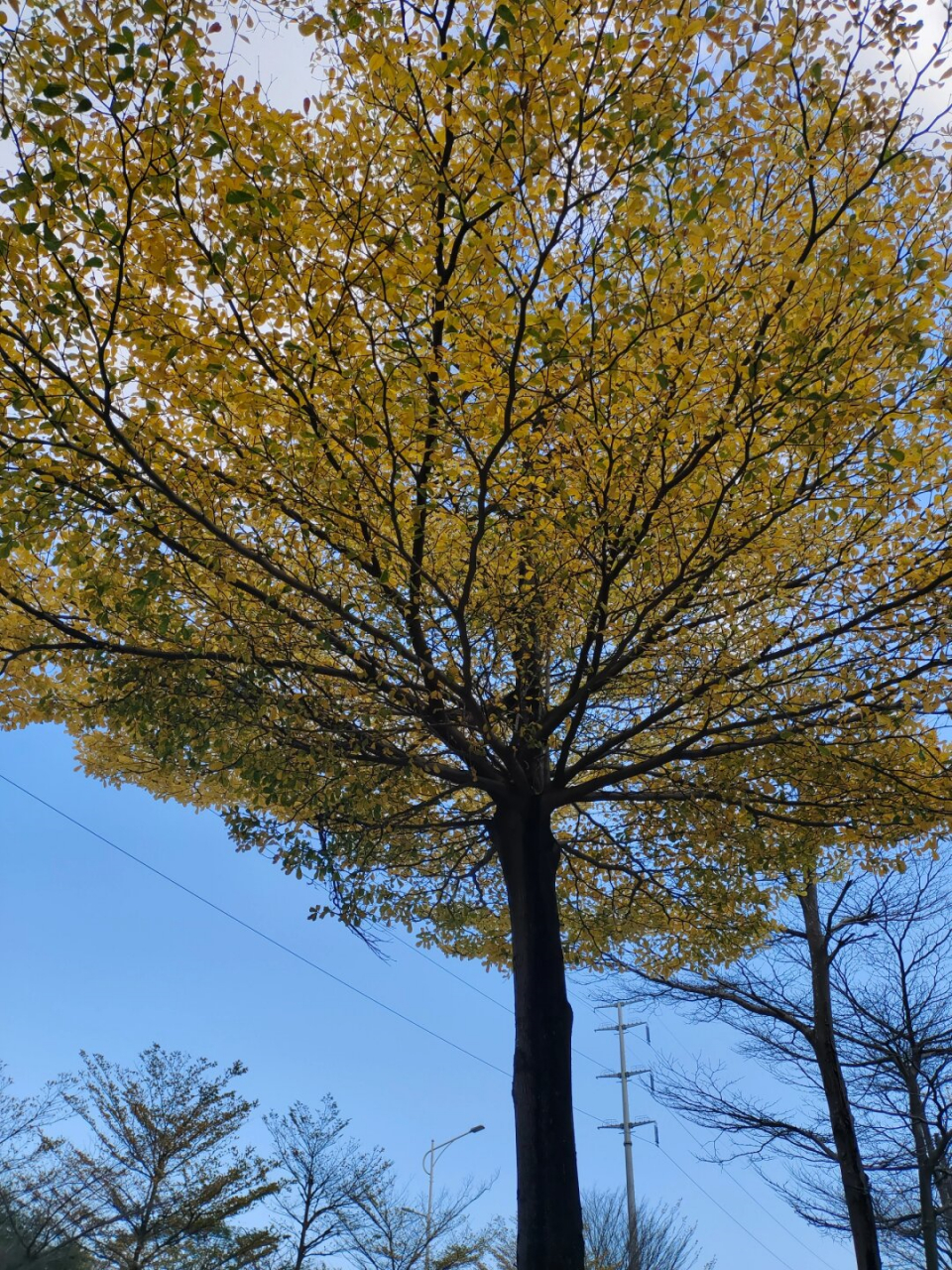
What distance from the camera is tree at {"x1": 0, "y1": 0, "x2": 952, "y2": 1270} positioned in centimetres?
315

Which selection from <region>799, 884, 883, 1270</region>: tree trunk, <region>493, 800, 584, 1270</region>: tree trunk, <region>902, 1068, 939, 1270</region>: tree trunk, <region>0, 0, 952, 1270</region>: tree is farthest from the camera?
<region>902, 1068, 939, 1270</region>: tree trunk

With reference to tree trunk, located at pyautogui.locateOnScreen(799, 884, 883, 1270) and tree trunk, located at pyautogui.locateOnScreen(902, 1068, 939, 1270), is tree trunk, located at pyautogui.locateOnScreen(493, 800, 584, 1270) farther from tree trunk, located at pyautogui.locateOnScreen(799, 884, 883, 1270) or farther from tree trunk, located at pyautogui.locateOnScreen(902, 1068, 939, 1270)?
tree trunk, located at pyautogui.locateOnScreen(902, 1068, 939, 1270)

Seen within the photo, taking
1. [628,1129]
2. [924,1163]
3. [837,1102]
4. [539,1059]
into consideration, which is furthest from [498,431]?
[628,1129]

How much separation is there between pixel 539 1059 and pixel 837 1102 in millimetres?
5545

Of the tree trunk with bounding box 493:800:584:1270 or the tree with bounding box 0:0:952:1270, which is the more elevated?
the tree with bounding box 0:0:952:1270

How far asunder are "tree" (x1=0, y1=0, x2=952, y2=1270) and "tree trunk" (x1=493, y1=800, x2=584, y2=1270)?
0.02 m

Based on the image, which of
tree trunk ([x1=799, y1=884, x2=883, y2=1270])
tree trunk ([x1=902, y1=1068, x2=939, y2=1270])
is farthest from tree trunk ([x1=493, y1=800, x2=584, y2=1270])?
tree trunk ([x1=902, y1=1068, x2=939, y2=1270])

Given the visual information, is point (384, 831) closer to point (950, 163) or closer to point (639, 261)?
point (639, 261)

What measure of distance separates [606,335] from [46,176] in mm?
1922

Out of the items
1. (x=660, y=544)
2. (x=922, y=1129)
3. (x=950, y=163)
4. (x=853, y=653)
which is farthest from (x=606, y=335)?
(x=922, y=1129)

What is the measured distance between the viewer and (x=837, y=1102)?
880 cm

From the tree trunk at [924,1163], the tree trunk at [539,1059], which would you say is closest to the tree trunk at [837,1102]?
the tree trunk at [924,1163]

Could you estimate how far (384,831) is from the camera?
581 cm

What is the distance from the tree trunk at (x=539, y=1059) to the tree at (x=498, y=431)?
2cm
